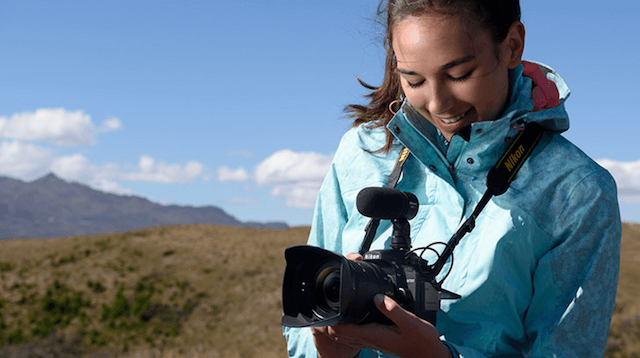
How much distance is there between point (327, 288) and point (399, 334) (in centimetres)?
33

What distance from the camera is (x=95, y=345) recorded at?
18422mm

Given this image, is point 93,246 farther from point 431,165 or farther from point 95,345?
point 431,165

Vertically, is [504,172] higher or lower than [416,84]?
lower

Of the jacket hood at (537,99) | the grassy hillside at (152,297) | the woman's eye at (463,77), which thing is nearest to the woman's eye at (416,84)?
the woman's eye at (463,77)

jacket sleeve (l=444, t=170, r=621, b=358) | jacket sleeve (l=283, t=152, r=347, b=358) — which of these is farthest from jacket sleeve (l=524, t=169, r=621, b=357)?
jacket sleeve (l=283, t=152, r=347, b=358)

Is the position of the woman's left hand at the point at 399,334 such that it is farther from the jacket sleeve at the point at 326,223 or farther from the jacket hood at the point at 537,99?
the jacket hood at the point at 537,99

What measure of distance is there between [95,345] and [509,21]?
19.1 m

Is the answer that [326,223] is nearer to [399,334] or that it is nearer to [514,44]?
[399,334]

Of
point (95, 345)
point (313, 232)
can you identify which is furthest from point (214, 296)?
point (313, 232)

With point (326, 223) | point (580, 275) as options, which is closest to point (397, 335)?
point (580, 275)

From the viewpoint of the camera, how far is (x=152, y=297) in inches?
813

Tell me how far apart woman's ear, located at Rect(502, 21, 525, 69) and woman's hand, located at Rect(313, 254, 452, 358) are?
1160mm

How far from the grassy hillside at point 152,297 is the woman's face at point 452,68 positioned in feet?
50.4

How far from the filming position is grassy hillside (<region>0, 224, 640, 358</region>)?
59.2ft
